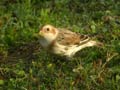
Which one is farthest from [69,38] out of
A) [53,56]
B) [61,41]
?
[53,56]

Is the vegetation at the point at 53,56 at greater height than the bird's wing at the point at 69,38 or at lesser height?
lesser

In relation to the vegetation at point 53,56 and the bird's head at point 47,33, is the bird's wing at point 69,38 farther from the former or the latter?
the vegetation at point 53,56

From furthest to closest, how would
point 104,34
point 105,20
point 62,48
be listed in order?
point 105,20, point 104,34, point 62,48

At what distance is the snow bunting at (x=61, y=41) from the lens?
8258 mm

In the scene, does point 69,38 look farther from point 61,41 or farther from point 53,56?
point 53,56

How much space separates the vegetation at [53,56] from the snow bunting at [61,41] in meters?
0.20

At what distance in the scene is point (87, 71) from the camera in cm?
823

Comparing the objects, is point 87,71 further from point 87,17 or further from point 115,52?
point 87,17

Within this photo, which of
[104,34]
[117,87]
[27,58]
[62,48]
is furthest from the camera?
[104,34]

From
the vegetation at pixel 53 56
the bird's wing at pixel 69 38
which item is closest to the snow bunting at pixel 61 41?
the bird's wing at pixel 69 38

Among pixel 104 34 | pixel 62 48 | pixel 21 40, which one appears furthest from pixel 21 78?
pixel 104 34

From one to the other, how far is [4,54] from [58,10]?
212 centimetres

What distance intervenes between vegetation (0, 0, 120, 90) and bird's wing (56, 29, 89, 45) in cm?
27

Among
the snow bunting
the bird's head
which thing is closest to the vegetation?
the snow bunting
